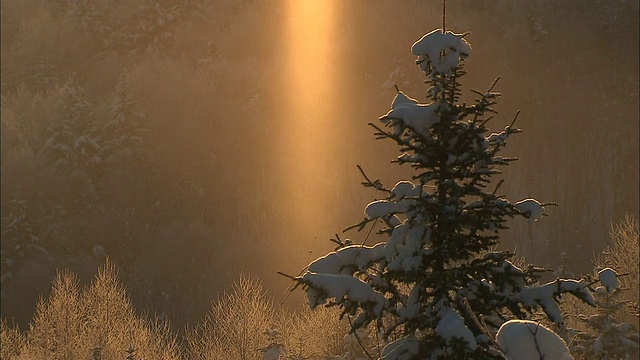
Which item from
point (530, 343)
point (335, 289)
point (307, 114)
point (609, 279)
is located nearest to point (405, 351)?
point (335, 289)

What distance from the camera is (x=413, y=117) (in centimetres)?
604

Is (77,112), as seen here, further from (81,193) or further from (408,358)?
(408,358)

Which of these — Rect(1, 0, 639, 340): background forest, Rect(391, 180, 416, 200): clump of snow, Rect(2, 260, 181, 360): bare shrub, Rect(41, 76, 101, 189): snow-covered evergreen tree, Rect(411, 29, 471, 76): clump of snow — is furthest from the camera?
Rect(41, 76, 101, 189): snow-covered evergreen tree

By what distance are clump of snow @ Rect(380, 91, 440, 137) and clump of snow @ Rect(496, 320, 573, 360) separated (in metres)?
2.27

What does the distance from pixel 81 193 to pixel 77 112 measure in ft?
18.4

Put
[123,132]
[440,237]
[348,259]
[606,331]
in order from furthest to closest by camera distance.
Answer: [123,132]
[606,331]
[440,237]
[348,259]

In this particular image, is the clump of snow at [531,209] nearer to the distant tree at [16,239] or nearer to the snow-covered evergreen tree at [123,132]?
the distant tree at [16,239]

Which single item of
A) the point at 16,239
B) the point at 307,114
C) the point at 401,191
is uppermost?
the point at 307,114

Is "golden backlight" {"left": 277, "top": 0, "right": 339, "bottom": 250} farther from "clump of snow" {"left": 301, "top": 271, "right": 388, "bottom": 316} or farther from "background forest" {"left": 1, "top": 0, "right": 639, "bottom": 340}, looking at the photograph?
"clump of snow" {"left": 301, "top": 271, "right": 388, "bottom": 316}

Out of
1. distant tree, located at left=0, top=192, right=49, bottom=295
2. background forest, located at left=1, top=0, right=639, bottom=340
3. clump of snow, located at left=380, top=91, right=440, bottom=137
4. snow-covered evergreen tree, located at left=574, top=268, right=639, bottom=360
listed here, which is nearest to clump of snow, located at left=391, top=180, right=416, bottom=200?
clump of snow, located at left=380, top=91, right=440, bottom=137

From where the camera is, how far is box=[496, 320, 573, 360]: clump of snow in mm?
4070

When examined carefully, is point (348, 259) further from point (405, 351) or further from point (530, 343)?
point (530, 343)

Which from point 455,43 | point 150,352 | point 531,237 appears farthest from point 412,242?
point 531,237

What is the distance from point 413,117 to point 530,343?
2.47 m
